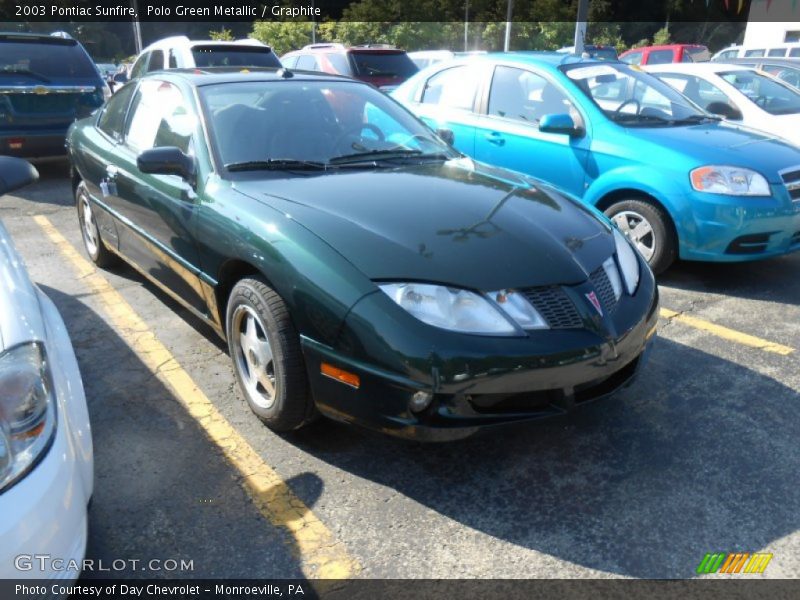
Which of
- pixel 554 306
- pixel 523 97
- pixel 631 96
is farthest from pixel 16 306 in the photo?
pixel 631 96

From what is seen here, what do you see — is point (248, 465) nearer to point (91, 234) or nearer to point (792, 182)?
point (91, 234)

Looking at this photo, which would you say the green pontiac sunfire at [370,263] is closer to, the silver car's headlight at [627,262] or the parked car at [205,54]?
the silver car's headlight at [627,262]

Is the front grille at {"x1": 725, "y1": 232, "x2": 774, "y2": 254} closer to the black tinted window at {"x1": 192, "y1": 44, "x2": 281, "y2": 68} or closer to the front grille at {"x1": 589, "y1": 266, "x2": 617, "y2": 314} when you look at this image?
the front grille at {"x1": 589, "y1": 266, "x2": 617, "y2": 314}

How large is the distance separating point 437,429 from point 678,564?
0.90 m

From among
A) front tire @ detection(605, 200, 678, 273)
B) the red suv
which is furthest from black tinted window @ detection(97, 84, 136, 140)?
the red suv

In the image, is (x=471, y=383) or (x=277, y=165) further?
(x=277, y=165)

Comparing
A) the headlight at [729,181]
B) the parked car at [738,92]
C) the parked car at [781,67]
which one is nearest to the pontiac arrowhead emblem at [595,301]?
the headlight at [729,181]

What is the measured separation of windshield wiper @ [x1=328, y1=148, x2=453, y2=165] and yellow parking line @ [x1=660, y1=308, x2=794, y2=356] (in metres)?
1.79

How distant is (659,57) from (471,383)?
1780cm

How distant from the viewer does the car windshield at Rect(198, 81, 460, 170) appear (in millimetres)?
3273

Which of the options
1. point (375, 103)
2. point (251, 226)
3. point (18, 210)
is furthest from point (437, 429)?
point (18, 210)

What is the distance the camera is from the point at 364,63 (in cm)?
1048

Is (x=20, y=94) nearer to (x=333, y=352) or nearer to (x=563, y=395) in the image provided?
(x=333, y=352)

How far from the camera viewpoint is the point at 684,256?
4.56 metres
